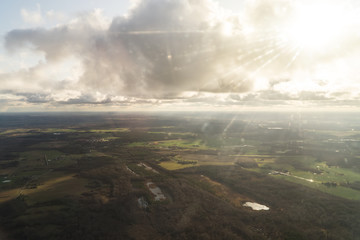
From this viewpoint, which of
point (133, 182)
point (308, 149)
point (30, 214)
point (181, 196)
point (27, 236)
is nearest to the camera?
point (27, 236)

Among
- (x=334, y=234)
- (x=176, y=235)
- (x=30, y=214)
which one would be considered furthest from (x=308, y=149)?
(x=30, y=214)

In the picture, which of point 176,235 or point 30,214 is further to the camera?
point 30,214

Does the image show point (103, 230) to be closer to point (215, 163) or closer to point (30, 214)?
point (30, 214)

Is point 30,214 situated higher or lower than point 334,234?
higher

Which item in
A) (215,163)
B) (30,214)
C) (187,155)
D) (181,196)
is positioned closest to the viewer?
(30,214)

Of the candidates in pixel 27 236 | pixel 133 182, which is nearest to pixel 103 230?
pixel 27 236

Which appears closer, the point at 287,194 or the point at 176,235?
the point at 176,235

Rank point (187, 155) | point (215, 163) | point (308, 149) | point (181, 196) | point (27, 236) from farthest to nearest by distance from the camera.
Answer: point (308, 149) < point (187, 155) < point (215, 163) < point (181, 196) < point (27, 236)

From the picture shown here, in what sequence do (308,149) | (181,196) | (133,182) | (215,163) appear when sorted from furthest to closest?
(308,149), (215,163), (133,182), (181,196)

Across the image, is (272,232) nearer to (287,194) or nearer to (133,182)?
(287,194)
